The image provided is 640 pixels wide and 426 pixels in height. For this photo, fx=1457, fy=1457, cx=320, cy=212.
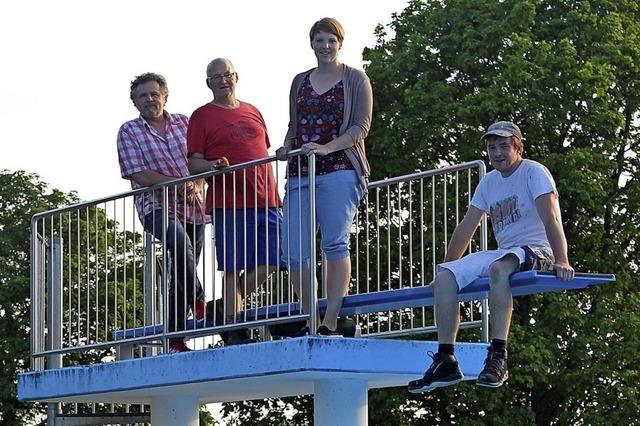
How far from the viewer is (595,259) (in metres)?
26.5

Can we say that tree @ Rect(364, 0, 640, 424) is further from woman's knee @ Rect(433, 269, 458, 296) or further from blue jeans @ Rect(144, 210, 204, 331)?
woman's knee @ Rect(433, 269, 458, 296)

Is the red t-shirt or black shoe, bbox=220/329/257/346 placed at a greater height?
the red t-shirt

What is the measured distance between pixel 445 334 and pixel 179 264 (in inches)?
94.5

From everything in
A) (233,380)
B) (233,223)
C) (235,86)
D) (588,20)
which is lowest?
(233,380)

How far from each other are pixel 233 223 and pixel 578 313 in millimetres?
17138

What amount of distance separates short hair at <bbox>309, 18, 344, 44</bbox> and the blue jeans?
1.78 metres

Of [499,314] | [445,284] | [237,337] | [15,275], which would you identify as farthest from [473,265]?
[15,275]

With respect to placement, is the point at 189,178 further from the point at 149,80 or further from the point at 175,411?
the point at 175,411

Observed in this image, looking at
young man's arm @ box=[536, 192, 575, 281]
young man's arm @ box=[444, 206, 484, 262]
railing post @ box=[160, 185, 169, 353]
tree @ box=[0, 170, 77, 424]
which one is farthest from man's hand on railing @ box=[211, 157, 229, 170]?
tree @ box=[0, 170, 77, 424]

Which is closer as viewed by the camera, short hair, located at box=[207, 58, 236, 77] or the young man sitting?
the young man sitting

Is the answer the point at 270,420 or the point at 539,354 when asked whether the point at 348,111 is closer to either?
the point at 539,354

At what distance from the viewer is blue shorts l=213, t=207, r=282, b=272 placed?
9742mm

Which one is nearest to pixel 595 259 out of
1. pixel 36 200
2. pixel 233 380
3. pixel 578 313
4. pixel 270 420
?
pixel 578 313

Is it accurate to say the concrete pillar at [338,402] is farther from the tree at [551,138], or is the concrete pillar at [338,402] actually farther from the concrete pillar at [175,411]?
the tree at [551,138]
